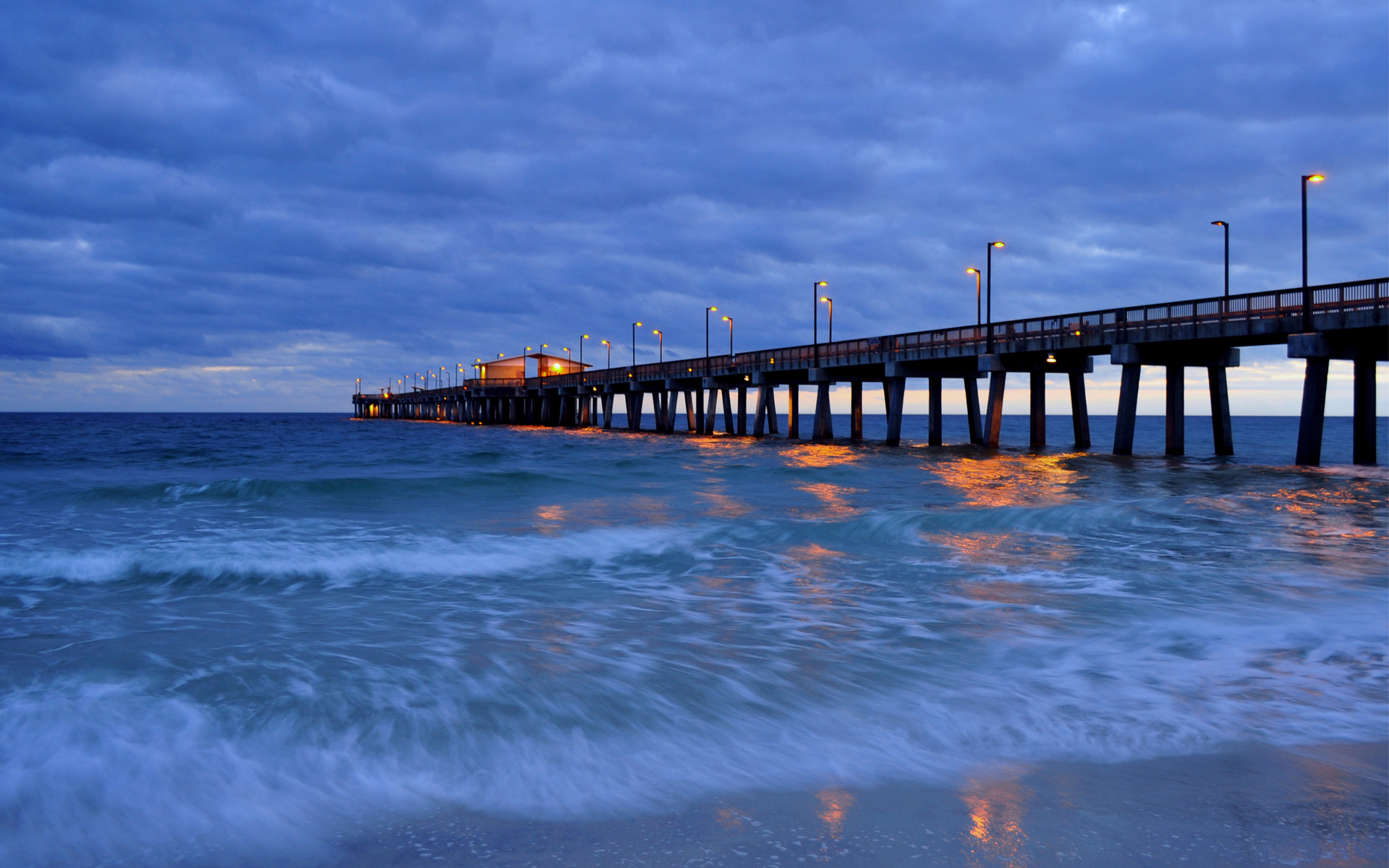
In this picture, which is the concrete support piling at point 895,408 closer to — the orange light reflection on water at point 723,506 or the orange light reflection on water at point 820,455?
the orange light reflection on water at point 820,455

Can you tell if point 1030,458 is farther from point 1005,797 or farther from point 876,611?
point 1005,797

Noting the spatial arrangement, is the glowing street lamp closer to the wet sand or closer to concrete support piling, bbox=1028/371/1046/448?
Answer: concrete support piling, bbox=1028/371/1046/448

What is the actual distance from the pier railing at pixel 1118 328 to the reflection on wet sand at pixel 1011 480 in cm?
549

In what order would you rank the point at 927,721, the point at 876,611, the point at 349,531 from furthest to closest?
the point at 349,531 → the point at 876,611 → the point at 927,721

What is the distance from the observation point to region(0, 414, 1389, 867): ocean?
13.0ft

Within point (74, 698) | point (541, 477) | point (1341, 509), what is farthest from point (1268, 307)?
point (74, 698)

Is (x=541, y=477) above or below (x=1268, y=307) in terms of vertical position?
below

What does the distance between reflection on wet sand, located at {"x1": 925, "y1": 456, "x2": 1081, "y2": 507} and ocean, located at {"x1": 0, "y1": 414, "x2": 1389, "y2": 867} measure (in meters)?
4.53

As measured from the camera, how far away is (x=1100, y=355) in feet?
123

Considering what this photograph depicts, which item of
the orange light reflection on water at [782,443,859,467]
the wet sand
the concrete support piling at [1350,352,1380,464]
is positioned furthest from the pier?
the wet sand

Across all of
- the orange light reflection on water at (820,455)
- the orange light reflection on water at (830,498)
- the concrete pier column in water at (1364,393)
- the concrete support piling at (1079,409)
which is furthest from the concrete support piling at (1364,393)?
Answer: the orange light reflection on water at (820,455)

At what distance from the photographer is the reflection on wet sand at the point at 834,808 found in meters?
3.91

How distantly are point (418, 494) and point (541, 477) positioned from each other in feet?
16.4

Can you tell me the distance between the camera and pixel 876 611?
29.2ft
